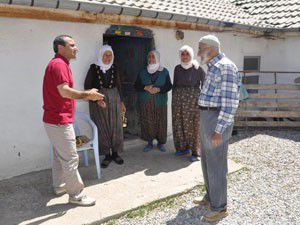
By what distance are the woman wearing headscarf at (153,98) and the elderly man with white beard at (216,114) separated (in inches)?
78.8

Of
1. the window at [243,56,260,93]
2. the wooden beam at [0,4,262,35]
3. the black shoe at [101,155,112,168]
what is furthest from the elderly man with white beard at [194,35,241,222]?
the window at [243,56,260,93]

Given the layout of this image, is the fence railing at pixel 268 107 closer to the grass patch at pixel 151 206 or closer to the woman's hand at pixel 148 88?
the woman's hand at pixel 148 88

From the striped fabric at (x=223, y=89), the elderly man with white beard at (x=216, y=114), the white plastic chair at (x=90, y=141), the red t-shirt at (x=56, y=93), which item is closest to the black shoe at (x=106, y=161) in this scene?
the white plastic chair at (x=90, y=141)

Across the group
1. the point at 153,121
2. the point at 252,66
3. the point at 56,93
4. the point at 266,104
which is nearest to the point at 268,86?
the point at 266,104

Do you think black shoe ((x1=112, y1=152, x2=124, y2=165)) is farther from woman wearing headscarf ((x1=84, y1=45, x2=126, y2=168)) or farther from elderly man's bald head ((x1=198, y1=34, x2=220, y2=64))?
elderly man's bald head ((x1=198, y1=34, x2=220, y2=64))

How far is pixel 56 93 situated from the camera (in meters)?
3.32

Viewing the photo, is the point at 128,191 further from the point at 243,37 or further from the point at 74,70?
the point at 243,37

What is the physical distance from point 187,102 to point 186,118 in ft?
0.90

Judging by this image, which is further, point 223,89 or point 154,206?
point 154,206

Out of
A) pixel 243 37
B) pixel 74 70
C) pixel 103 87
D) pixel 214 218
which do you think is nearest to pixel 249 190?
pixel 214 218

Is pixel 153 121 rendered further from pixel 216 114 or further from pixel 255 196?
pixel 216 114

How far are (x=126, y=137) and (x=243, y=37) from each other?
14.1 feet

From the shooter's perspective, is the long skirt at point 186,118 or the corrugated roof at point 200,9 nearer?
the corrugated roof at point 200,9

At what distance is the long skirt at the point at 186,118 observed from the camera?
202 inches
